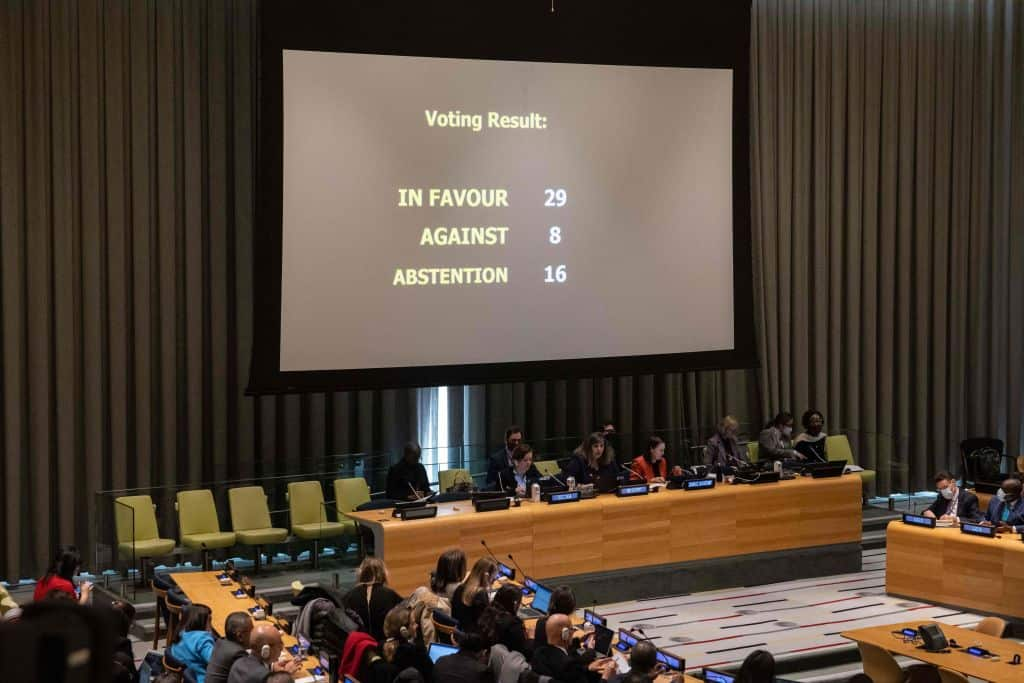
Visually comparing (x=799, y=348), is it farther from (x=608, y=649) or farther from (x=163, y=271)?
(x=608, y=649)

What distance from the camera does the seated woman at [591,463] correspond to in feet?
34.1

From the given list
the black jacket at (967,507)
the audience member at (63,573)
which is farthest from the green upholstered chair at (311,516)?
the black jacket at (967,507)

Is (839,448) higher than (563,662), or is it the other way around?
(839,448)

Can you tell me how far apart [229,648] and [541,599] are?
7.08ft

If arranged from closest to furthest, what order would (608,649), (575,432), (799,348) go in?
(608,649)
(575,432)
(799,348)

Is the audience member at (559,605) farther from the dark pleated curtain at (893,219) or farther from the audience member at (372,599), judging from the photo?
the dark pleated curtain at (893,219)

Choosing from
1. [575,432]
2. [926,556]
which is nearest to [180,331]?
[575,432]

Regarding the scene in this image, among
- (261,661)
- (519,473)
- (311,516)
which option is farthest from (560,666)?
(311,516)

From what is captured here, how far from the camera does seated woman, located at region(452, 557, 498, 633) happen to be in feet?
22.4

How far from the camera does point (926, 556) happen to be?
972 cm

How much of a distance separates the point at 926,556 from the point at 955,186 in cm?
661

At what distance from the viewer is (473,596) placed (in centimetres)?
684

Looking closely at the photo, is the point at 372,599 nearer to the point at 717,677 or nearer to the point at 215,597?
the point at 215,597

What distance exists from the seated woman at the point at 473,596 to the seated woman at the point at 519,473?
10.5 feet
